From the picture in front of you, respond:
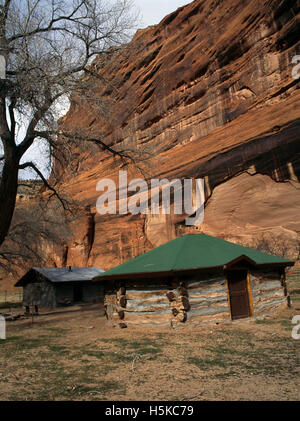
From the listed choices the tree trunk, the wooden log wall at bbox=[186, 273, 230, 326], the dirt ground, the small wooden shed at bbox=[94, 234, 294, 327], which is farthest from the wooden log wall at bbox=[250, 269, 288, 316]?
the tree trunk

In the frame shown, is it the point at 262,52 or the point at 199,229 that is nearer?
the point at 262,52

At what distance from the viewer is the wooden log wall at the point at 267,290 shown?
1132 cm

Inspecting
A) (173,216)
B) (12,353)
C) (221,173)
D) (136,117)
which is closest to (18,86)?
(12,353)

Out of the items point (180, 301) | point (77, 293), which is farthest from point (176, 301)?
point (77, 293)

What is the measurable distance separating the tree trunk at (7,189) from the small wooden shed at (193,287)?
4.02m

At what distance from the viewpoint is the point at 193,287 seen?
1018cm

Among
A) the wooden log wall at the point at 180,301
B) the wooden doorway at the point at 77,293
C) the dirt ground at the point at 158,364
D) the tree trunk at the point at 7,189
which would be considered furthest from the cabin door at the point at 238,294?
the wooden doorway at the point at 77,293

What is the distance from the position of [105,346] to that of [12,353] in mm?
2450

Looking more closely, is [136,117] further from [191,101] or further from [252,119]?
[252,119]

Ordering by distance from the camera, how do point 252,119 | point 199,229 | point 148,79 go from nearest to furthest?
point 252,119
point 199,229
point 148,79

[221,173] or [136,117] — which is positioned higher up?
[136,117]

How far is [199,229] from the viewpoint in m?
26.0

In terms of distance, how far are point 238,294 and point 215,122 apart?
18546 millimetres

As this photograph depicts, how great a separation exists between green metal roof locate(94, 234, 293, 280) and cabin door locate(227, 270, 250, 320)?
689 mm
